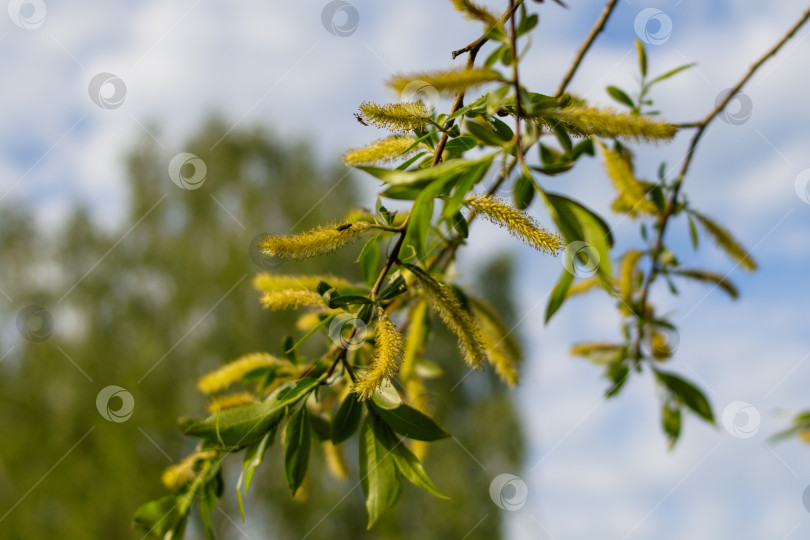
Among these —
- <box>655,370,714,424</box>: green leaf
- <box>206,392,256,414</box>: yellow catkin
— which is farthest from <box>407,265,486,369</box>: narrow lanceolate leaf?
<box>655,370,714,424</box>: green leaf

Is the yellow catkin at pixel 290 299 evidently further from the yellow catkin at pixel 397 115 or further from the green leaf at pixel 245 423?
the yellow catkin at pixel 397 115

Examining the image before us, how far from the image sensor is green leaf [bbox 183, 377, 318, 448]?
29.5 inches

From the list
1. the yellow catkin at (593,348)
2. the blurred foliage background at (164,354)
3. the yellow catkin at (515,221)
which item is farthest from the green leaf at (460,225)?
the blurred foliage background at (164,354)

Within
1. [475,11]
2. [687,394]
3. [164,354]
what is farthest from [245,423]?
[164,354]

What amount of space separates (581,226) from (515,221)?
0.07 m

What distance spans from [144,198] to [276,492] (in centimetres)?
480

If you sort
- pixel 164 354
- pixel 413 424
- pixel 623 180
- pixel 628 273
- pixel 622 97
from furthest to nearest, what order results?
pixel 164 354, pixel 628 273, pixel 622 97, pixel 623 180, pixel 413 424

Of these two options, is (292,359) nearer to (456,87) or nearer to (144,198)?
(456,87)

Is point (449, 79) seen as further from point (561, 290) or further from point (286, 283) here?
point (286, 283)

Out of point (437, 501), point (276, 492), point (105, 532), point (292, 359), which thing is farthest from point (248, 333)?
point (292, 359)

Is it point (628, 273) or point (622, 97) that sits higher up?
point (622, 97)

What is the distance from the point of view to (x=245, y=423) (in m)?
0.75

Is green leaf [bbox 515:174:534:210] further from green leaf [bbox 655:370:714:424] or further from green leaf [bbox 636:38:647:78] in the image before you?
green leaf [bbox 655:370:714:424]

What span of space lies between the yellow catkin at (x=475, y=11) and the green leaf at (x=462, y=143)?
0.11 m
